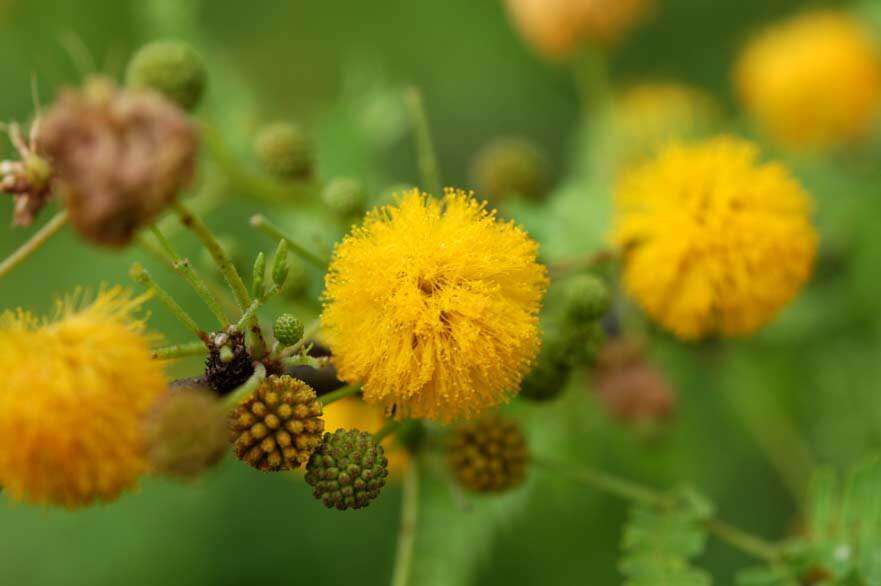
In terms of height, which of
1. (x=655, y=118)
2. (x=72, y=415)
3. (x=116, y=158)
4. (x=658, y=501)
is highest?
(x=655, y=118)

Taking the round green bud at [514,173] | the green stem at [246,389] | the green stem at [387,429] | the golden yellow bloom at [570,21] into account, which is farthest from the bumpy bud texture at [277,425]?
the golden yellow bloom at [570,21]

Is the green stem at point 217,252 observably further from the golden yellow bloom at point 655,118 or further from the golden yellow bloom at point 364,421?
the golden yellow bloom at point 655,118

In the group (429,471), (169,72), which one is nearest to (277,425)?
(429,471)

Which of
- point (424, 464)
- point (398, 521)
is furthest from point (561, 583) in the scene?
point (424, 464)

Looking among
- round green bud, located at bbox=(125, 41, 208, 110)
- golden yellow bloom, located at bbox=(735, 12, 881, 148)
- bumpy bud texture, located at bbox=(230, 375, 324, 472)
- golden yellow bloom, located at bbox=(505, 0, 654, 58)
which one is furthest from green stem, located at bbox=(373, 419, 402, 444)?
golden yellow bloom, located at bbox=(735, 12, 881, 148)

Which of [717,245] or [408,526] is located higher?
[717,245]

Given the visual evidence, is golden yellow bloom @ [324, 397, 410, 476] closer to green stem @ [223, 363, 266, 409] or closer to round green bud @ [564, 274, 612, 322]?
green stem @ [223, 363, 266, 409]

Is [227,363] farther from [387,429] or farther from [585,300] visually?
[585,300]
